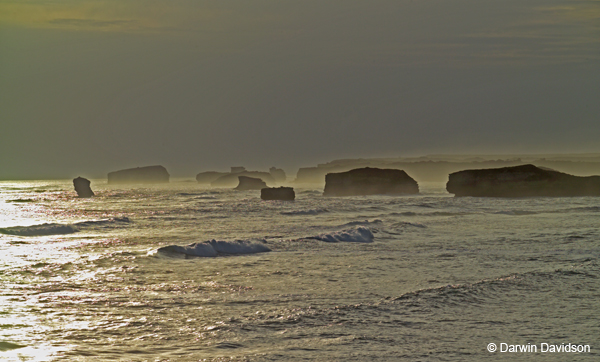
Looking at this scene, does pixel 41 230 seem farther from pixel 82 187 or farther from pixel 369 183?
pixel 369 183

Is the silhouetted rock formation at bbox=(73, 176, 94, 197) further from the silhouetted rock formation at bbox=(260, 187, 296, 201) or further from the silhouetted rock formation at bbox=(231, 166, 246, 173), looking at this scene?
the silhouetted rock formation at bbox=(231, 166, 246, 173)

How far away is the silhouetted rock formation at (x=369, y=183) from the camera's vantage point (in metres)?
75.5

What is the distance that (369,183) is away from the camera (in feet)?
251

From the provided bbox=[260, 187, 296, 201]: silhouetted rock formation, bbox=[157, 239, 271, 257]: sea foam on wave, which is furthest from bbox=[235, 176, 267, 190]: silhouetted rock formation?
bbox=[157, 239, 271, 257]: sea foam on wave

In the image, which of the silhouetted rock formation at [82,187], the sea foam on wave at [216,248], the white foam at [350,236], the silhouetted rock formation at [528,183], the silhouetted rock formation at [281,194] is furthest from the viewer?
the silhouetted rock formation at [82,187]

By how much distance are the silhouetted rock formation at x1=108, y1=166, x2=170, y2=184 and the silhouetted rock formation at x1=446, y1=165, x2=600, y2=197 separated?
138 meters

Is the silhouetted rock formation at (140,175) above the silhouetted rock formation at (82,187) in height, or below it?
above

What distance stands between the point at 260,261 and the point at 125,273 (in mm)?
4086

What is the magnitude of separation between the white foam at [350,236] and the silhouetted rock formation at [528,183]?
45.1 metres

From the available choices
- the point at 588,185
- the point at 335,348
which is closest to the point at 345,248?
the point at 335,348
